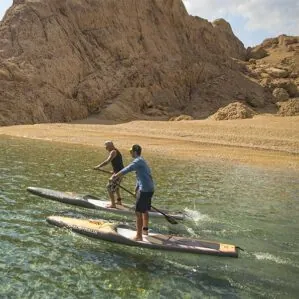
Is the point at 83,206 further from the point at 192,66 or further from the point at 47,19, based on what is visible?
the point at 192,66

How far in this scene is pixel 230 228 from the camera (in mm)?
14102

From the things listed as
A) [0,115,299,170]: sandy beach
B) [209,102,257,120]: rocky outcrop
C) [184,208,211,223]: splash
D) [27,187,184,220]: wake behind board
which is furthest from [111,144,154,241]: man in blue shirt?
[209,102,257,120]: rocky outcrop

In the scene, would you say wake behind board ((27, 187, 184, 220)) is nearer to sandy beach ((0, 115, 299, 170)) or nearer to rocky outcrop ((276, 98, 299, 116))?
sandy beach ((0, 115, 299, 170))

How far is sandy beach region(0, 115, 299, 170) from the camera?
111ft

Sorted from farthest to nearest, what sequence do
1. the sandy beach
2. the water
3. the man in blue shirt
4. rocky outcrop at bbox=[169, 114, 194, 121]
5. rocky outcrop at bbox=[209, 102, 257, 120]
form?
rocky outcrop at bbox=[169, 114, 194, 121], rocky outcrop at bbox=[209, 102, 257, 120], the sandy beach, the man in blue shirt, the water

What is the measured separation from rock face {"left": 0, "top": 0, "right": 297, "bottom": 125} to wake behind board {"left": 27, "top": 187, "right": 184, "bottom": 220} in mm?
32682

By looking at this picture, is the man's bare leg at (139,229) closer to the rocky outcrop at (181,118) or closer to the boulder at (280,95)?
the rocky outcrop at (181,118)

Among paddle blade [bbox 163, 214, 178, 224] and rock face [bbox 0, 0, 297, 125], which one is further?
rock face [bbox 0, 0, 297, 125]

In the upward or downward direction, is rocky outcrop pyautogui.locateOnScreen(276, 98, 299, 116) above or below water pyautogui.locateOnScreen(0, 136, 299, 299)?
above

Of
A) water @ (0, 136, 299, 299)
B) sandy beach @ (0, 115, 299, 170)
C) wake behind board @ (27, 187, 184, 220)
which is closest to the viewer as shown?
water @ (0, 136, 299, 299)

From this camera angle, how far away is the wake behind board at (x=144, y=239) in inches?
438

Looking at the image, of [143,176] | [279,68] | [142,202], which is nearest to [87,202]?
[142,202]

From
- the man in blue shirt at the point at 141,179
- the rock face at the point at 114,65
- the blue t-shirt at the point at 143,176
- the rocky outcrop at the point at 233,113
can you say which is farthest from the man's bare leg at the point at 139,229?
the rocky outcrop at the point at 233,113

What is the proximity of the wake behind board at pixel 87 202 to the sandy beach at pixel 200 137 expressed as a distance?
16.1 metres
